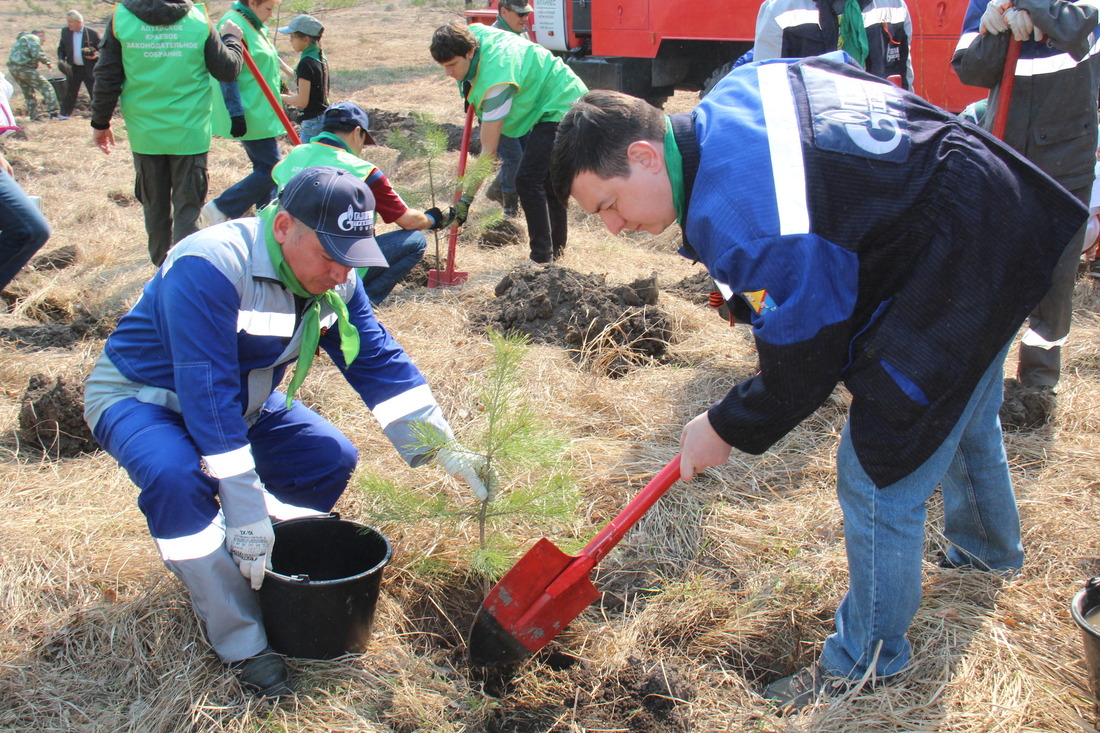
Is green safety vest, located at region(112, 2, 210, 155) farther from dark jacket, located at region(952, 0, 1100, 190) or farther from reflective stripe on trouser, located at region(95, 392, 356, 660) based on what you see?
dark jacket, located at region(952, 0, 1100, 190)

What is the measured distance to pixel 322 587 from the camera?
223 centimetres

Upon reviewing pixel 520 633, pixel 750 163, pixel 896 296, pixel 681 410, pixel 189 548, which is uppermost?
pixel 750 163

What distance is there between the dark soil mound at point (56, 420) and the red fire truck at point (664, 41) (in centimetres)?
566

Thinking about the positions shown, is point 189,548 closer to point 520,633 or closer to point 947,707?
point 520,633

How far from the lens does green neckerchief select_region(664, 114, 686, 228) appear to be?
1.89m

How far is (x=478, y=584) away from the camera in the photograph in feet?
9.43

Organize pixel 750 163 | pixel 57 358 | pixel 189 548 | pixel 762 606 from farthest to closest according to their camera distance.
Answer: pixel 57 358, pixel 762 606, pixel 189 548, pixel 750 163

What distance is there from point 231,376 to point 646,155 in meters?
1.25

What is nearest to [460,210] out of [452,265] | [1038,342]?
[452,265]

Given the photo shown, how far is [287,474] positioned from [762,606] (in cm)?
160

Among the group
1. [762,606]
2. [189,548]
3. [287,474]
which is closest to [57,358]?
[287,474]

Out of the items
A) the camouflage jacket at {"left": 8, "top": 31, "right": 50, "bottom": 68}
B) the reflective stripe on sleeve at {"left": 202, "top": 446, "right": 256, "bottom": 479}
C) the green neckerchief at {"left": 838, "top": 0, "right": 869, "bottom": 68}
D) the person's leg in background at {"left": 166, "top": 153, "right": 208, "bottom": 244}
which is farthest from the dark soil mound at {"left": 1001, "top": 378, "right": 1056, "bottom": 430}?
the camouflage jacket at {"left": 8, "top": 31, "right": 50, "bottom": 68}

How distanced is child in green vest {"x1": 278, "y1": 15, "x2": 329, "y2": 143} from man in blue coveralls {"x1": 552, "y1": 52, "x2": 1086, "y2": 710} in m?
4.73

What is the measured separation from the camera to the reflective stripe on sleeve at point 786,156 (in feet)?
5.68
